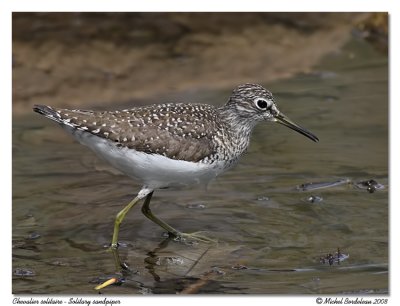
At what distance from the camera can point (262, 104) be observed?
8828 mm

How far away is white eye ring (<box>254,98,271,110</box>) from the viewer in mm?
8805

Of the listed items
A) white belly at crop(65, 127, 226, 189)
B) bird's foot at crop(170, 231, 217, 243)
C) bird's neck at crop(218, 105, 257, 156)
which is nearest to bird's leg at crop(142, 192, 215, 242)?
bird's foot at crop(170, 231, 217, 243)

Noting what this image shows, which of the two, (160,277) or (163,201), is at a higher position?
(163,201)

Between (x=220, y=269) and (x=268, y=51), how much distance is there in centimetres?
724

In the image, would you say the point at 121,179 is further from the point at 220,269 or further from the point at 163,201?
the point at 220,269

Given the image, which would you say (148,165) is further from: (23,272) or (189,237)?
(23,272)

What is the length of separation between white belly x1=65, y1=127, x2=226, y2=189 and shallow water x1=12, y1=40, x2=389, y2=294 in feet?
2.54

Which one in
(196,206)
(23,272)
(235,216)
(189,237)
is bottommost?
(23,272)

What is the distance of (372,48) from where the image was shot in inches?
586

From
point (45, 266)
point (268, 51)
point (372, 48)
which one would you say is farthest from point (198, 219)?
point (372, 48)

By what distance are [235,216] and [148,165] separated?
1496 mm

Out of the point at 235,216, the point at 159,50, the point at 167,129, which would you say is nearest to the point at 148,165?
the point at 167,129

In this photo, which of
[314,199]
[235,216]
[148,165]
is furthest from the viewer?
[314,199]

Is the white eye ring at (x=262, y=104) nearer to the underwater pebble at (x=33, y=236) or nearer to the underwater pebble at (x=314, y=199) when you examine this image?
the underwater pebble at (x=314, y=199)
